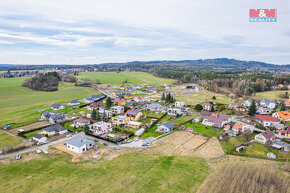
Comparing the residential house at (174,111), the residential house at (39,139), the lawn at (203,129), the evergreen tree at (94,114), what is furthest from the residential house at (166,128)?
the residential house at (39,139)

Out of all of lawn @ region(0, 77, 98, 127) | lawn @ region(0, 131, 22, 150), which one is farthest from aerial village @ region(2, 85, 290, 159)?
lawn @ region(0, 77, 98, 127)

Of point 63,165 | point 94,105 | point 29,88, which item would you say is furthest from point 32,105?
point 63,165

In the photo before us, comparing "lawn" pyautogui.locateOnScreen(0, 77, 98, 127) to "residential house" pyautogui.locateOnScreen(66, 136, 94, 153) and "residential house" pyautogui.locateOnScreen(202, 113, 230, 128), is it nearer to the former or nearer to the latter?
"residential house" pyautogui.locateOnScreen(66, 136, 94, 153)

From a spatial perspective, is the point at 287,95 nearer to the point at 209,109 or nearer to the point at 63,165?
the point at 209,109

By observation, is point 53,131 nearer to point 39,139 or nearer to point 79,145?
point 39,139

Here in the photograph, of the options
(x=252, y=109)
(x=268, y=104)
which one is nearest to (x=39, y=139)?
(x=252, y=109)

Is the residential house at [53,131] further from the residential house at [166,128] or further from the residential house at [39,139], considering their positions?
the residential house at [166,128]

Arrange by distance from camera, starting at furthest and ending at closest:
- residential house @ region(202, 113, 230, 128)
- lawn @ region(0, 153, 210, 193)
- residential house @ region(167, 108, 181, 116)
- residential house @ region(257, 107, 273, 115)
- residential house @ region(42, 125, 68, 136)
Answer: residential house @ region(257, 107, 273, 115) < residential house @ region(167, 108, 181, 116) < residential house @ region(202, 113, 230, 128) < residential house @ region(42, 125, 68, 136) < lawn @ region(0, 153, 210, 193)
